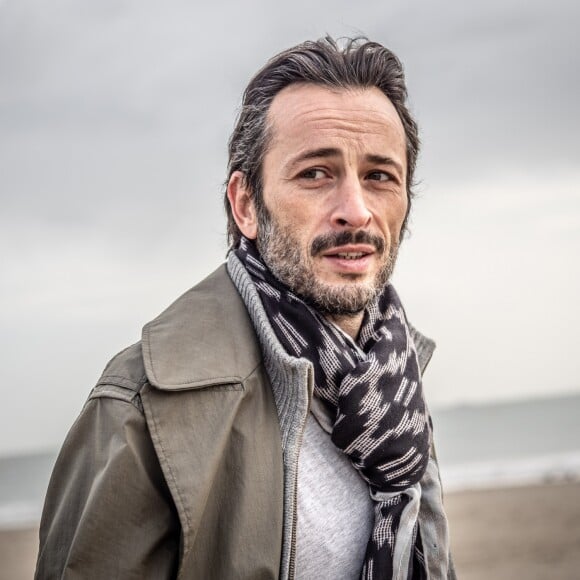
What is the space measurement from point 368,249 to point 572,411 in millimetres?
38475

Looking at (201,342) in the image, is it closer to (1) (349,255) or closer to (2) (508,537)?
(1) (349,255)

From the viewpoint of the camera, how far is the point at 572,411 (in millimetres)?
37812

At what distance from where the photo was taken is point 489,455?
21812 mm

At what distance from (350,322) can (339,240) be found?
292mm

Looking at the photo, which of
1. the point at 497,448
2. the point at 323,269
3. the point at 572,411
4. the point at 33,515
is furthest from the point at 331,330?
the point at 572,411

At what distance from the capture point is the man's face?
2.24 m

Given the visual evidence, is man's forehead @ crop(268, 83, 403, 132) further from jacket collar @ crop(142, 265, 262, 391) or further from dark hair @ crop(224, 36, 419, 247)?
jacket collar @ crop(142, 265, 262, 391)

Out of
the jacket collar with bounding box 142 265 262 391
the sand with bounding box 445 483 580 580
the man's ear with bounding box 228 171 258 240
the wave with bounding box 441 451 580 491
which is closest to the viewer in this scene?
the jacket collar with bounding box 142 265 262 391

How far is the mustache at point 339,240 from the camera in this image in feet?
7.27

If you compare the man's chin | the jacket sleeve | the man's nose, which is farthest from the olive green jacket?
the man's nose

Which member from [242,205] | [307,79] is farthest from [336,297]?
[307,79]

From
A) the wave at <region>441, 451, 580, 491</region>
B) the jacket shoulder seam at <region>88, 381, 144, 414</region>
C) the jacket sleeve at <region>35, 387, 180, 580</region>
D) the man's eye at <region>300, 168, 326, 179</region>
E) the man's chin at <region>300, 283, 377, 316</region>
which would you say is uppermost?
the wave at <region>441, 451, 580, 491</region>

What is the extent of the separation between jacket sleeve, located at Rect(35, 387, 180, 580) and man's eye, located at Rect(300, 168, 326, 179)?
81 cm

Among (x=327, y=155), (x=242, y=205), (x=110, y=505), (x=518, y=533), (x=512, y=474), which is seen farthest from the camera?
(x=512, y=474)
